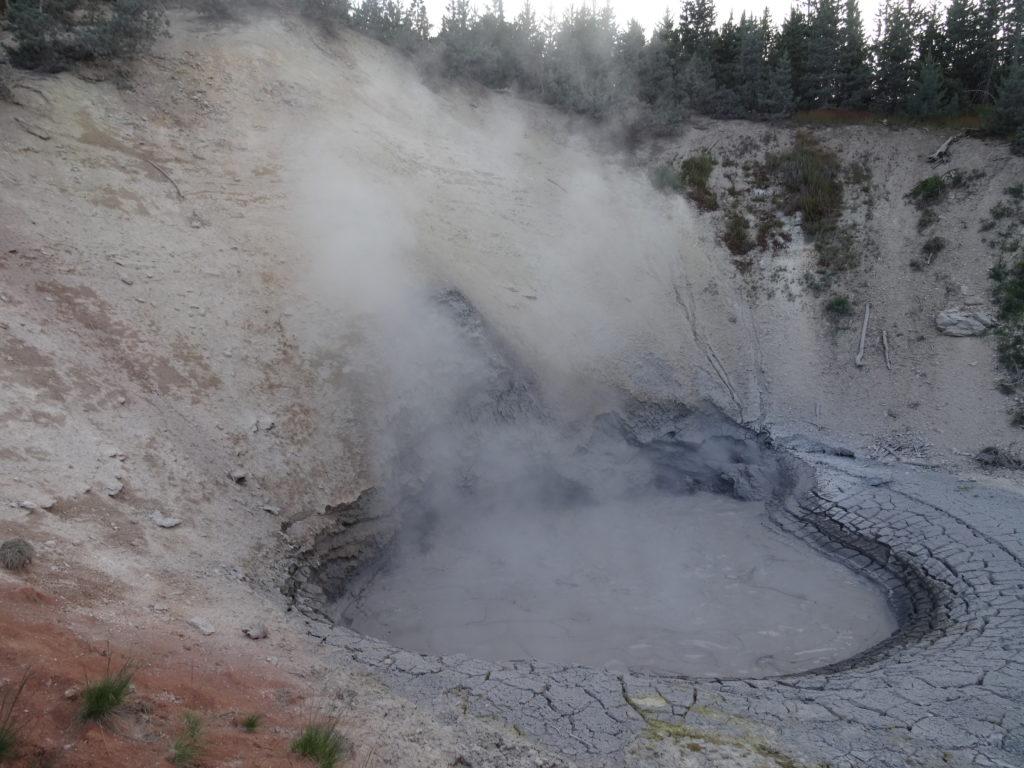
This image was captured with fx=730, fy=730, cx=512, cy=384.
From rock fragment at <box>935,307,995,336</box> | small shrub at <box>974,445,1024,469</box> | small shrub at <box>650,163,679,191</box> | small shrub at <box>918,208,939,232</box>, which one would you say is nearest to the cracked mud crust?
small shrub at <box>974,445,1024,469</box>

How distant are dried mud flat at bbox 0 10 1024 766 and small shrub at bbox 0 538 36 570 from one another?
0.29 ft

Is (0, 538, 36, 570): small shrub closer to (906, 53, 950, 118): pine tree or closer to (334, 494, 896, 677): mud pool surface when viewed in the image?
(334, 494, 896, 677): mud pool surface

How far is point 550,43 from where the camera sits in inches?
710

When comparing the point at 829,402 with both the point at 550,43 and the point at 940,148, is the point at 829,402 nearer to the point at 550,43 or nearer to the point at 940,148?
the point at 940,148

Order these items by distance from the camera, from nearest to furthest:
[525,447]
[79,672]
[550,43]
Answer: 1. [79,672]
2. [525,447]
3. [550,43]

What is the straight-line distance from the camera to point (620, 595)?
7.49 metres

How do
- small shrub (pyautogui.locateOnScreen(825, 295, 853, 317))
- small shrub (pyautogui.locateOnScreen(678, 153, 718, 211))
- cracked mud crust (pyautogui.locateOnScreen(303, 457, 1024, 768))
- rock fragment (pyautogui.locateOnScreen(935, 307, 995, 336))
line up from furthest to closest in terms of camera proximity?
small shrub (pyautogui.locateOnScreen(678, 153, 718, 211))
small shrub (pyautogui.locateOnScreen(825, 295, 853, 317))
rock fragment (pyautogui.locateOnScreen(935, 307, 995, 336))
cracked mud crust (pyautogui.locateOnScreen(303, 457, 1024, 768))

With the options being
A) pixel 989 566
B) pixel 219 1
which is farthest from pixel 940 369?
pixel 219 1

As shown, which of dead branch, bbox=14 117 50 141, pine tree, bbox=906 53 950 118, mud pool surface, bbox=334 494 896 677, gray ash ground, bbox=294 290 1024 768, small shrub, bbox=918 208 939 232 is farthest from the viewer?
pine tree, bbox=906 53 950 118

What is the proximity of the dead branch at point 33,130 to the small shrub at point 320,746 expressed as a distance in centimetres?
920

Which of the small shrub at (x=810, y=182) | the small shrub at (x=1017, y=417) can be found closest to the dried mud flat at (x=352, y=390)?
the small shrub at (x=1017, y=417)

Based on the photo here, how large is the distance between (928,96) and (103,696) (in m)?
19.7

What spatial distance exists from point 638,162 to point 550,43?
4.14 metres

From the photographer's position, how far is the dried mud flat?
14.4ft
